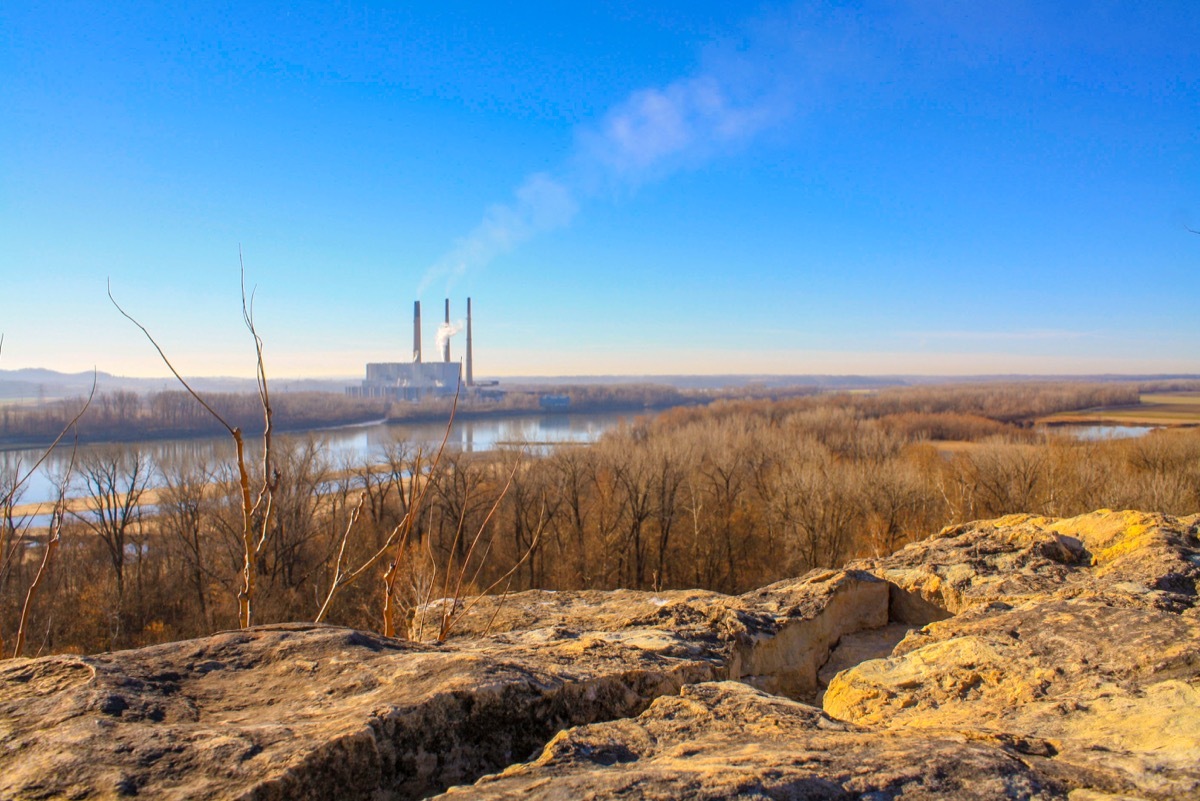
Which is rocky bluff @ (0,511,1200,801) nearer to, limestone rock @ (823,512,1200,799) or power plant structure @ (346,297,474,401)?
limestone rock @ (823,512,1200,799)

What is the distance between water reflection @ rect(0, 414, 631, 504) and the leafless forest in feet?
4.99

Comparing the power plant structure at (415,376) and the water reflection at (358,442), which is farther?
the power plant structure at (415,376)

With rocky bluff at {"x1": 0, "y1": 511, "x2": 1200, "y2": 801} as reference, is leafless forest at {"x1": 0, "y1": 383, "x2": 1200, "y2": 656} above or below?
below

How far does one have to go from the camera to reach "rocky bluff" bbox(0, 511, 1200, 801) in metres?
1.39

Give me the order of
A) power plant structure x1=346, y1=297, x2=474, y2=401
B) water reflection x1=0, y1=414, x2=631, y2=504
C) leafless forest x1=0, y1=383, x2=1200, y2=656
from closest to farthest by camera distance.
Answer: leafless forest x1=0, y1=383, x2=1200, y2=656 → water reflection x1=0, y1=414, x2=631, y2=504 → power plant structure x1=346, y1=297, x2=474, y2=401

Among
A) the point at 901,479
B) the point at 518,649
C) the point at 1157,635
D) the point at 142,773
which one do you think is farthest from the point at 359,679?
the point at 901,479

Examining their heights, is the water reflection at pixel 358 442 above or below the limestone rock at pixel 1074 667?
below

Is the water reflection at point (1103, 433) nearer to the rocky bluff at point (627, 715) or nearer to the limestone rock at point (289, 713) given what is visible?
the rocky bluff at point (627, 715)

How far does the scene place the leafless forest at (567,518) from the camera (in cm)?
1847

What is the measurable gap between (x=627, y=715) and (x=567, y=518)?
22.6m

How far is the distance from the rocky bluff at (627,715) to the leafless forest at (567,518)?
14801mm

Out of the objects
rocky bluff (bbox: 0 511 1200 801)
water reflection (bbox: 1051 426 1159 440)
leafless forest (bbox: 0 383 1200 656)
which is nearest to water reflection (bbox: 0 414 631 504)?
leafless forest (bbox: 0 383 1200 656)

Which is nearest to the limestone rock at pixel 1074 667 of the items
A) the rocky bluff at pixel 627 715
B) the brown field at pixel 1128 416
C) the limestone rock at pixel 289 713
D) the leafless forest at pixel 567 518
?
the rocky bluff at pixel 627 715

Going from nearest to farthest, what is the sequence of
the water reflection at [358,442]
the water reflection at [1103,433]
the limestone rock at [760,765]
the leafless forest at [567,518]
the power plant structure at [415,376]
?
1. the limestone rock at [760,765]
2. the leafless forest at [567,518]
3. the water reflection at [358,442]
4. the water reflection at [1103,433]
5. the power plant structure at [415,376]
